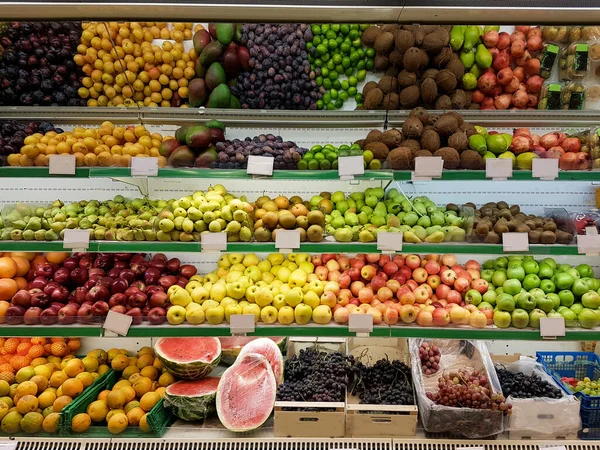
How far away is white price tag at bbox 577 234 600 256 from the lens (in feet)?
8.16

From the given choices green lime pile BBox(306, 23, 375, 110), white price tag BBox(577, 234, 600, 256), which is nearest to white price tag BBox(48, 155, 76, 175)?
green lime pile BBox(306, 23, 375, 110)

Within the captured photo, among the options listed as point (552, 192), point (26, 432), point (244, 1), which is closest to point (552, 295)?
point (552, 192)

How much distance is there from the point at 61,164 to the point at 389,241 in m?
1.85

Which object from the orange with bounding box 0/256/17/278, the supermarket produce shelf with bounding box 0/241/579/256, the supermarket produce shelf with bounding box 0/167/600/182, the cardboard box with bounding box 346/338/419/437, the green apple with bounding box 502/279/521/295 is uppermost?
the supermarket produce shelf with bounding box 0/167/600/182

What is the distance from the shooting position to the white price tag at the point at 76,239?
2.46m

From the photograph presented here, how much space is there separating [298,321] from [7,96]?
251cm

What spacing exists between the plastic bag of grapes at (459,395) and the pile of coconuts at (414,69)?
5.34 feet

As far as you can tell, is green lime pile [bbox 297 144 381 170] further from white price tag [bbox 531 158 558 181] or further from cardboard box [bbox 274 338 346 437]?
cardboard box [bbox 274 338 346 437]

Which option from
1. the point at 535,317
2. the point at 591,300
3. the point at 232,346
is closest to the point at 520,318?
the point at 535,317

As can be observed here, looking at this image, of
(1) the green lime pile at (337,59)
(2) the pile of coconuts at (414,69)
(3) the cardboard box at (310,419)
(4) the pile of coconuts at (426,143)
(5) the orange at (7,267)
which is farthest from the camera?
(1) the green lime pile at (337,59)

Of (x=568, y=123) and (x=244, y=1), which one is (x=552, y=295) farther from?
(x=244, y=1)

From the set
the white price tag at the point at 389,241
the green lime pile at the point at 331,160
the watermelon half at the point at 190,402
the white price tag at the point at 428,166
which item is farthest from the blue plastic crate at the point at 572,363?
the watermelon half at the point at 190,402

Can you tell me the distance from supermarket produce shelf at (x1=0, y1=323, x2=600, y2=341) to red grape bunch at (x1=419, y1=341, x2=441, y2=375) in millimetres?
398

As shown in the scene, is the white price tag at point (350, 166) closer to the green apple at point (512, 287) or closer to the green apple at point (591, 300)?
Answer: the green apple at point (512, 287)
